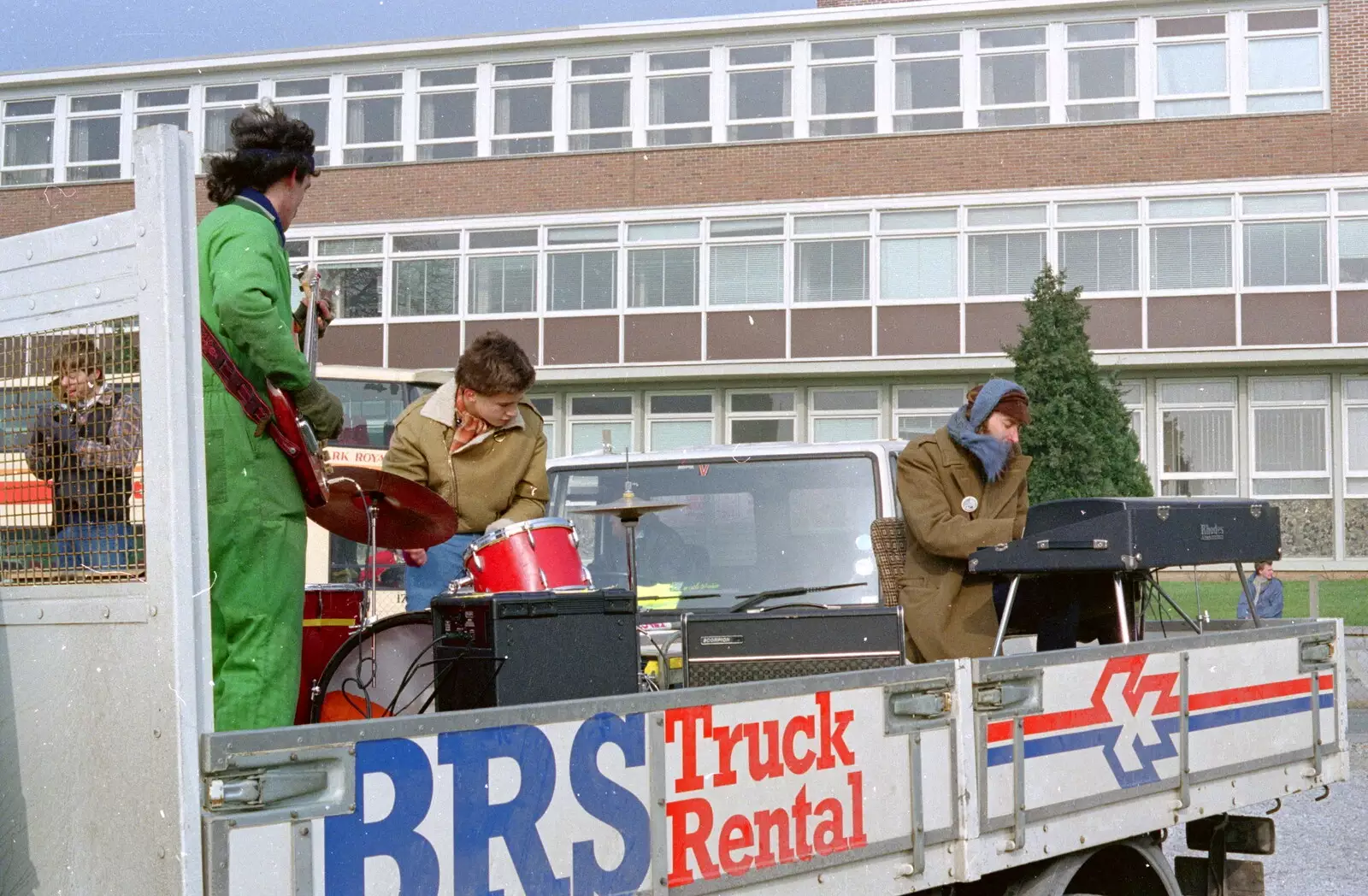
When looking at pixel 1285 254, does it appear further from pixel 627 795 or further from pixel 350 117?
pixel 627 795

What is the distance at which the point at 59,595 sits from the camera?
2.92 m

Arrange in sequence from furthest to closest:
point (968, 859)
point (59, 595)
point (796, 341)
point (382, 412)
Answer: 1. point (796, 341)
2. point (382, 412)
3. point (968, 859)
4. point (59, 595)

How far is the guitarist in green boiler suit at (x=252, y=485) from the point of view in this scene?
3.54 m

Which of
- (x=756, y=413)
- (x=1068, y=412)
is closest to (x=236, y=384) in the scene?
(x=1068, y=412)

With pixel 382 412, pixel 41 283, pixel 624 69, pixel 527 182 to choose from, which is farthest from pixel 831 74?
pixel 41 283

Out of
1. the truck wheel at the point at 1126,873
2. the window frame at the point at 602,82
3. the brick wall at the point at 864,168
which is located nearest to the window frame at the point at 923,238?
the brick wall at the point at 864,168

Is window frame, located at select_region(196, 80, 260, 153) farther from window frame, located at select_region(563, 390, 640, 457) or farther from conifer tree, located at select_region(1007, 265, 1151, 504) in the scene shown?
conifer tree, located at select_region(1007, 265, 1151, 504)

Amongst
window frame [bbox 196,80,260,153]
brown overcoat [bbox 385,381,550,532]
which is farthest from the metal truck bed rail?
window frame [bbox 196,80,260,153]

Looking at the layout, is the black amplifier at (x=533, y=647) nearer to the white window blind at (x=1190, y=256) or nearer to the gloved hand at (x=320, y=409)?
the gloved hand at (x=320, y=409)

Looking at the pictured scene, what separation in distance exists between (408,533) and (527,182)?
1128 inches

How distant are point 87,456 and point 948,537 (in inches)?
141

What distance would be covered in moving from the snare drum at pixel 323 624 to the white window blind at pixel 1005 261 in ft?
83.9

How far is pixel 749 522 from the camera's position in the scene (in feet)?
24.5

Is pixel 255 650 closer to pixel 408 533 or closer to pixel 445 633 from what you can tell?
pixel 445 633
